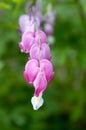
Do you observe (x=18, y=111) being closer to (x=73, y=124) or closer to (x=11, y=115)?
(x=11, y=115)

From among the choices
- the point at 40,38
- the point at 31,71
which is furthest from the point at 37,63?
the point at 40,38

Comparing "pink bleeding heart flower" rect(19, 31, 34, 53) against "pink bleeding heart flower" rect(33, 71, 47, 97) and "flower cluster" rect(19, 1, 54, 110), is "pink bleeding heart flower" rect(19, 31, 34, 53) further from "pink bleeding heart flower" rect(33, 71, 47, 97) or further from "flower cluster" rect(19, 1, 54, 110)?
"pink bleeding heart flower" rect(33, 71, 47, 97)

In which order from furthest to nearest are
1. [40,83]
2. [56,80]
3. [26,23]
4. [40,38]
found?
[56,80] < [26,23] < [40,38] < [40,83]

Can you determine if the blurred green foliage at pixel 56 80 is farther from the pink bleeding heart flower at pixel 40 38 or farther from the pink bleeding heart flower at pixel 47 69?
the pink bleeding heart flower at pixel 47 69

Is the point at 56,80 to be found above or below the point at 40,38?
below

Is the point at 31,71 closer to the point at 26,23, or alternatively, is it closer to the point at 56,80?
the point at 26,23

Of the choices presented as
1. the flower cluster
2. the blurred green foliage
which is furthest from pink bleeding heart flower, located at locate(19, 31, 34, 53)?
the blurred green foliage

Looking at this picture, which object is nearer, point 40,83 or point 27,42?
point 40,83
